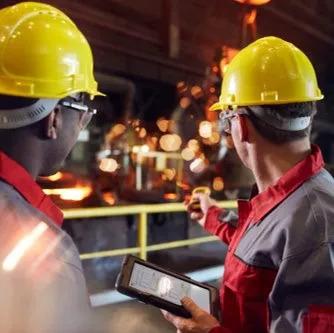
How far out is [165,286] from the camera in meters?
1.64

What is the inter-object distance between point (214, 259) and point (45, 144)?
606 cm

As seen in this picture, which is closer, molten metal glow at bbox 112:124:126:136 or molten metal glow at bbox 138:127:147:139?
molten metal glow at bbox 112:124:126:136

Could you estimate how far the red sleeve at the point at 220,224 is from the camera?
2.36 metres

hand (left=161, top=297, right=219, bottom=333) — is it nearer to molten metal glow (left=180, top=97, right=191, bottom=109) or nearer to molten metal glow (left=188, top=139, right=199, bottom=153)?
molten metal glow (left=188, top=139, right=199, bottom=153)

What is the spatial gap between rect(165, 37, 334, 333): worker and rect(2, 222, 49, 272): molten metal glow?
707 millimetres

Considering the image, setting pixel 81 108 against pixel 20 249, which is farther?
pixel 81 108

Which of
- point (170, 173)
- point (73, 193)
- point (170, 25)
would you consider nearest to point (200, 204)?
point (73, 193)

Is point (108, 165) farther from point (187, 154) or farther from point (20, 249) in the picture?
point (20, 249)

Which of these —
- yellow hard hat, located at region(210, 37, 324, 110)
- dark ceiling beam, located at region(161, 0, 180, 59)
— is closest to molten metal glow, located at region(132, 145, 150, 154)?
dark ceiling beam, located at region(161, 0, 180, 59)

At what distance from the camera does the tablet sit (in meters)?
1.56

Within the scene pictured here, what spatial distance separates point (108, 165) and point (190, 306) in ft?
30.8

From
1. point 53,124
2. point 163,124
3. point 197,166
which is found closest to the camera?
point 53,124

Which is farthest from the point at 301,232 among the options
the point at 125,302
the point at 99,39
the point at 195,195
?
the point at 99,39

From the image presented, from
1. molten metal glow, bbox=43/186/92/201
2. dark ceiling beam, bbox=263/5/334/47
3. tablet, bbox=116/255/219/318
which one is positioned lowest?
molten metal glow, bbox=43/186/92/201
